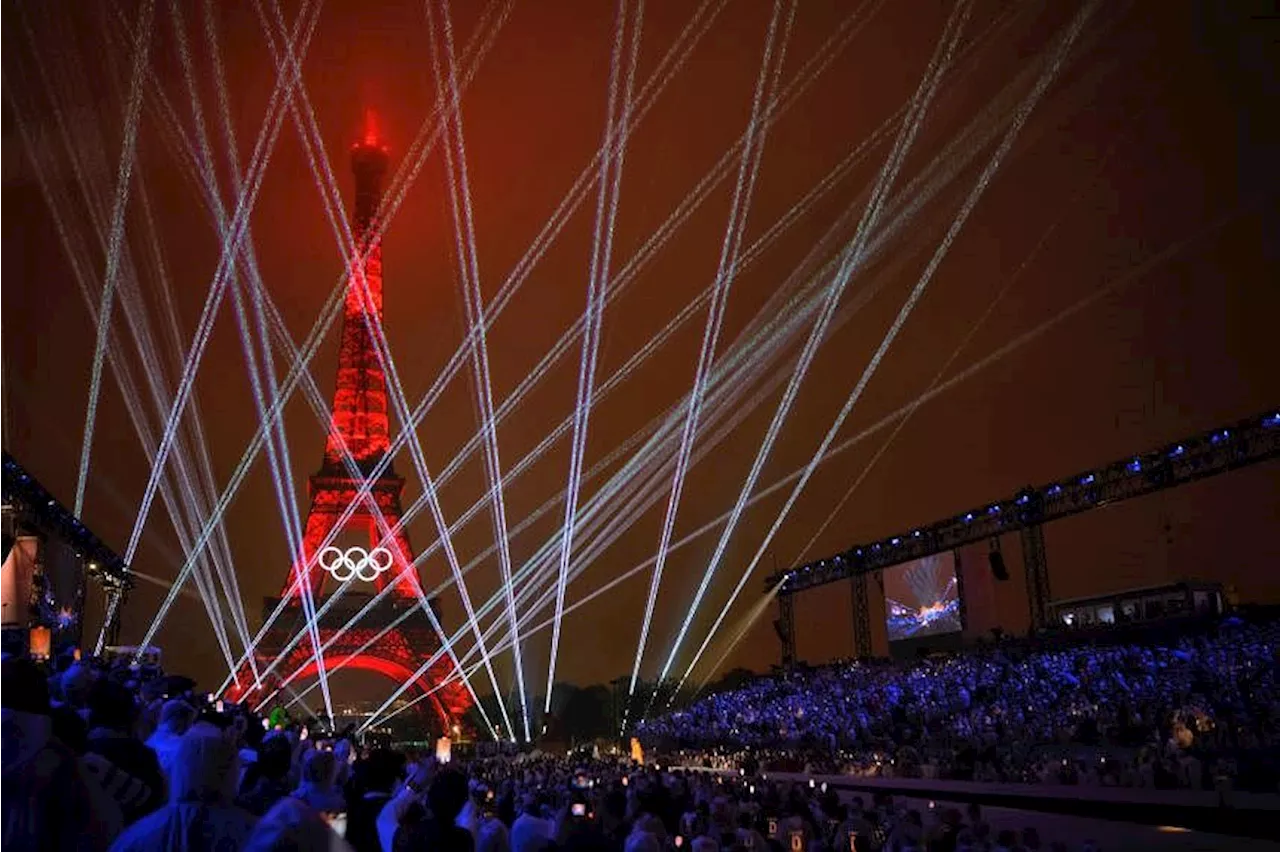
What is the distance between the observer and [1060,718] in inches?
1099

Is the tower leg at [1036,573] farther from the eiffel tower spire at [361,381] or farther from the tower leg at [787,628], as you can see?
the eiffel tower spire at [361,381]

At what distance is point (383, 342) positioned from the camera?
6475 cm

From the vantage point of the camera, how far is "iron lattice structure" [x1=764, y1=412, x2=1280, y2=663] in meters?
29.7

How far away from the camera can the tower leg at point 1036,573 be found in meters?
38.3

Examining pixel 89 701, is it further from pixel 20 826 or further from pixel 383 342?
pixel 383 342

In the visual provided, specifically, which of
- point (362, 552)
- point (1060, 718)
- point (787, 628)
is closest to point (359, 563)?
point (362, 552)

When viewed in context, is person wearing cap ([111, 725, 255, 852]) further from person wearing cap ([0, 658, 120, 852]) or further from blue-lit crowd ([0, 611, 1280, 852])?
person wearing cap ([0, 658, 120, 852])

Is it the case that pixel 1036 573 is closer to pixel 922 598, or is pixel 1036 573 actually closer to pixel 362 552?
pixel 922 598

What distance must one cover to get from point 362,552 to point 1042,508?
42909 millimetres

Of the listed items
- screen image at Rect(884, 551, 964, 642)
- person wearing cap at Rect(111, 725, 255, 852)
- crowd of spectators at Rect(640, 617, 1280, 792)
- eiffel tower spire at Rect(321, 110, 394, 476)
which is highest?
eiffel tower spire at Rect(321, 110, 394, 476)

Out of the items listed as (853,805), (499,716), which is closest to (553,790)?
(853,805)

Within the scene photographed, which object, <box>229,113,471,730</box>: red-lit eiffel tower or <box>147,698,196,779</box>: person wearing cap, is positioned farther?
<box>229,113,471,730</box>: red-lit eiffel tower

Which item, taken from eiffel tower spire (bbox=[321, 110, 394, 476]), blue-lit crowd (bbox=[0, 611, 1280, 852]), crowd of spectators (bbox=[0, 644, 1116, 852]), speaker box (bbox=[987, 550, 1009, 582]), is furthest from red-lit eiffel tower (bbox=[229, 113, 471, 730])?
crowd of spectators (bbox=[0, 644, 1116, 852])

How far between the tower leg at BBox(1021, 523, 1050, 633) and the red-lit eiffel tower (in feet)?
111
